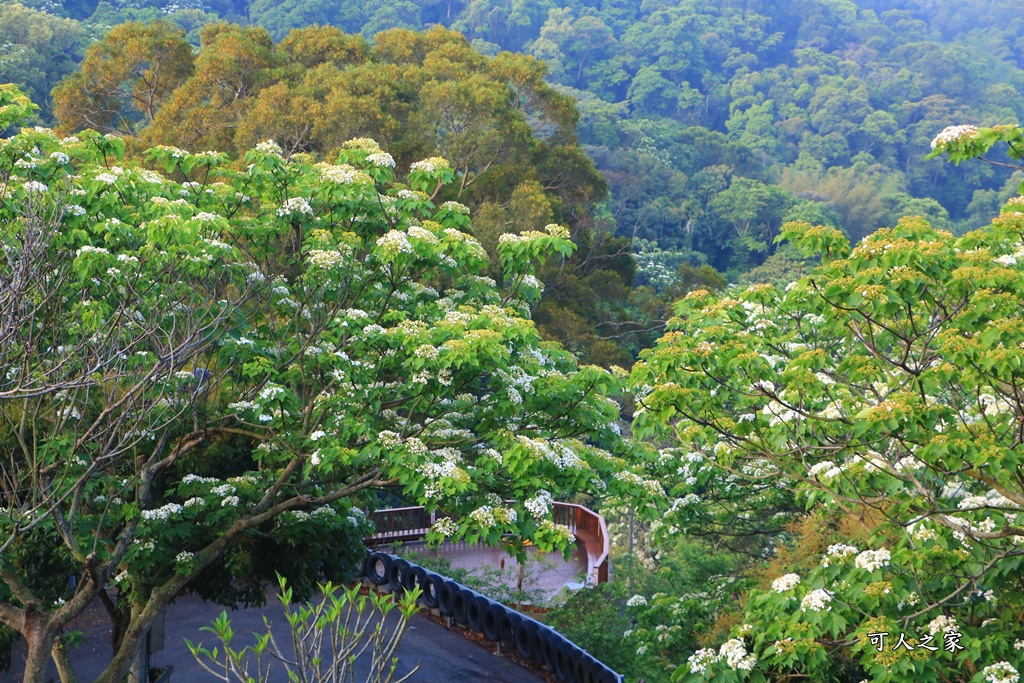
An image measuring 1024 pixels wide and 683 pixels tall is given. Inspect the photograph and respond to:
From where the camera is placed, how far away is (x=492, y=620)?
43.1 feet

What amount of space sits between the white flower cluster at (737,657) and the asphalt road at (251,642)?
5618 millimetres

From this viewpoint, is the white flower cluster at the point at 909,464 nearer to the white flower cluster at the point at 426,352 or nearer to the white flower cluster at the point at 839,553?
the white flower cluster at the point at 839,553

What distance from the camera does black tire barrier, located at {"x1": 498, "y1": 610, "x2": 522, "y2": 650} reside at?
1257 cm

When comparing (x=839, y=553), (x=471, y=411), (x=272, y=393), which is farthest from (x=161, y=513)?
(x=839, y=553)

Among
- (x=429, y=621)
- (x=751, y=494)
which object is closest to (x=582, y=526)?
(x=429, y=621)

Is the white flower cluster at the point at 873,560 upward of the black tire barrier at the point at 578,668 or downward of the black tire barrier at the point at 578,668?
upward

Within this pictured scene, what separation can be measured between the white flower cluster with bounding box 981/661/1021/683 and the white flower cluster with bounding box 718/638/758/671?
1.42 metres

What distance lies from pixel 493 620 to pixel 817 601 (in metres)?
7.44

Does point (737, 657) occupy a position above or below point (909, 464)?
below

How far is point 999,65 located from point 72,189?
90.2 metres

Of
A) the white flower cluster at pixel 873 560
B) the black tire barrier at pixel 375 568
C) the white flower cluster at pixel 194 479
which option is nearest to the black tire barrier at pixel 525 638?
the black tire barrier at pixel 375 568

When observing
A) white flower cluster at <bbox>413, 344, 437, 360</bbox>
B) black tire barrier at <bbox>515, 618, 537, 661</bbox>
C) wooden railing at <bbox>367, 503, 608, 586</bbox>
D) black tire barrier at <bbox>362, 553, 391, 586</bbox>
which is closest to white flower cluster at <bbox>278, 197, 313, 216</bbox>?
white flower cluster at <bbox>413, 344, 437, 360</bbox>

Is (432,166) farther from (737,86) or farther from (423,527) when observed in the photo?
(737,86)

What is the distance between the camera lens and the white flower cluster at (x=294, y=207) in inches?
343
